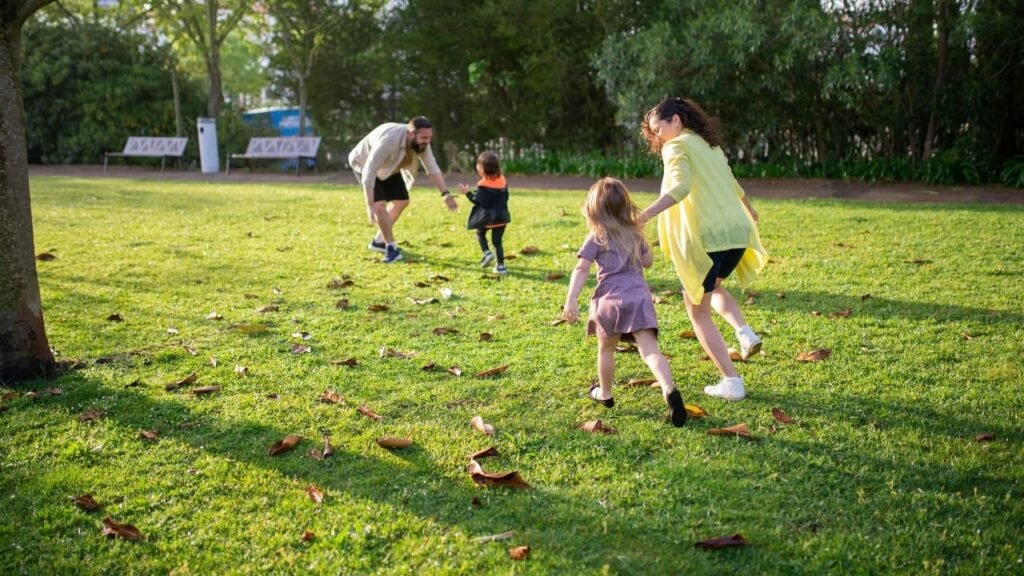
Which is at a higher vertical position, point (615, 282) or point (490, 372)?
point (615, 282)

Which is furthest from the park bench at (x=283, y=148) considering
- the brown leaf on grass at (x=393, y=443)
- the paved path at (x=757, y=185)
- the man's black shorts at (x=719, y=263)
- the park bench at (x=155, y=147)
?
the brown leaf on grass at (x=393, y=443)

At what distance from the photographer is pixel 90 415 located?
434 centimetres

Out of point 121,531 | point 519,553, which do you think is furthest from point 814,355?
point 121,531

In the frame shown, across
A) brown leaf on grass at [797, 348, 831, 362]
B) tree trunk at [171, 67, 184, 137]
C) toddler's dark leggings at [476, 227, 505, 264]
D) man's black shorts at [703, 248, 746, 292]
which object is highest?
tree trunk at [171, 67, 184, 137]

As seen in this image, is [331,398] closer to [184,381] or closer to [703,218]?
[184,381]

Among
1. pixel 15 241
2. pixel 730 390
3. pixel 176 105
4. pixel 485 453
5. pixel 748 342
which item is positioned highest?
pixel 176 105

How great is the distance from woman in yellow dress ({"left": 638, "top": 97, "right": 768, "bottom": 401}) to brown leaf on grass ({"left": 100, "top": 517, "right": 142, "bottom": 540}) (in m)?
2.91

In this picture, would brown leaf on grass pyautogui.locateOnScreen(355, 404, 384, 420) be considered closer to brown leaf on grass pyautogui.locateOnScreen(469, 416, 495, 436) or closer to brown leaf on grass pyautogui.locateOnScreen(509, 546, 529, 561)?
brown leaf on grass pyautogui.locateOnScreen(469, 416, 495, 436)

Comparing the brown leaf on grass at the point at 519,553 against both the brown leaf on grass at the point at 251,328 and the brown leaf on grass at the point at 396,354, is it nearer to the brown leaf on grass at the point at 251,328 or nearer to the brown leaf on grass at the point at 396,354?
the brown leaf on grass at the point at 396,354

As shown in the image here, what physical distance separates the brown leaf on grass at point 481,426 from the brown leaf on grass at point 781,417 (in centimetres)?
146

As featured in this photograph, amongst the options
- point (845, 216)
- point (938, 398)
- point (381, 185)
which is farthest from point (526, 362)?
point (845, 216)

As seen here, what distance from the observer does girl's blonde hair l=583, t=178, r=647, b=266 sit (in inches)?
168

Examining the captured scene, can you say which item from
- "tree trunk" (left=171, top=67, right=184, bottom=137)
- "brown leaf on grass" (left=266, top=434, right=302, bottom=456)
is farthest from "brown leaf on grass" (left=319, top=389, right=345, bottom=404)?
"tree trunk" (left=171, top=67, right=184, bottom=137)

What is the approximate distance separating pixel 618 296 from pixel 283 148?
19.8 meters
